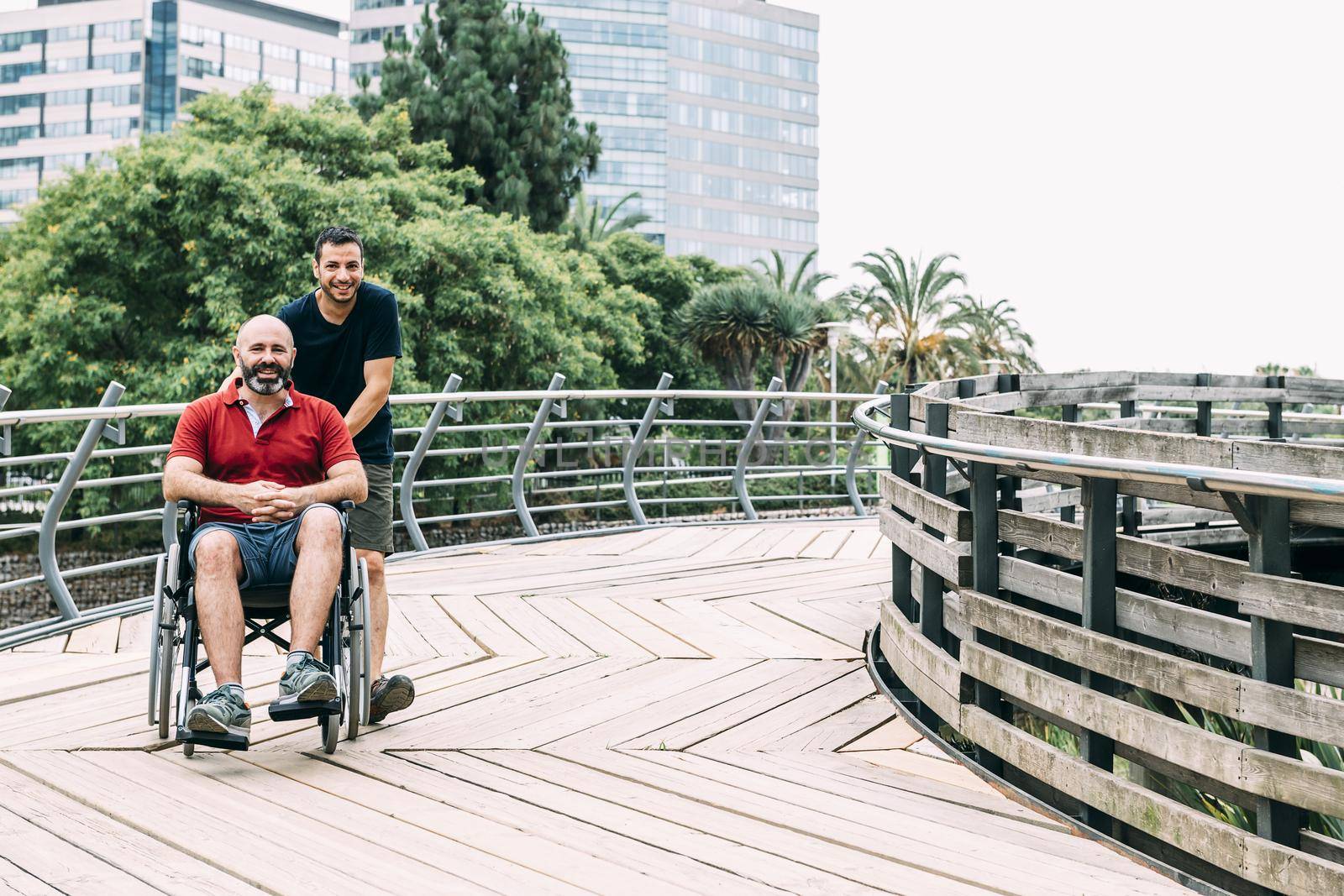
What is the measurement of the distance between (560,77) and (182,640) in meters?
32.2

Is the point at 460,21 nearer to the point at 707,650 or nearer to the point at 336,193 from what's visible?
the point at 336,193

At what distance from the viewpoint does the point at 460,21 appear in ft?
110

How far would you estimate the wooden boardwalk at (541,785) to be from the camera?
260 centimetres

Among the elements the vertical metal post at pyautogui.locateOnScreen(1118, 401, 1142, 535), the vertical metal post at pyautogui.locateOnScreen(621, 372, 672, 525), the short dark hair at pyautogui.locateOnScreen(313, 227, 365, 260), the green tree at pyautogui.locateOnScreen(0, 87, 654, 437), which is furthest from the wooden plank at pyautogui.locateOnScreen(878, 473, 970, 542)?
the green tree at pyautogui.locateOnScreen(0, 87, 654, 437)

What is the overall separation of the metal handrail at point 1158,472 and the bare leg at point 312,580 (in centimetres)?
159

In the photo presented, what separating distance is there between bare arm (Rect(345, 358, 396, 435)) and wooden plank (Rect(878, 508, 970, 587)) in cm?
165

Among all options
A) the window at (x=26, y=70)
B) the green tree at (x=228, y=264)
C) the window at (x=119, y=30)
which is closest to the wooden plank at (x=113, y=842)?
the green tree at (x=228, y=264)

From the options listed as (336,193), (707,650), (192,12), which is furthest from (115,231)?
(192,12)

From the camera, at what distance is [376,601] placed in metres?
4.06

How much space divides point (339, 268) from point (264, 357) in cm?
38

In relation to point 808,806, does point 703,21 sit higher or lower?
higher

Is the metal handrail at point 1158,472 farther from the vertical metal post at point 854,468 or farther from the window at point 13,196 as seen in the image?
the window at point 13,196

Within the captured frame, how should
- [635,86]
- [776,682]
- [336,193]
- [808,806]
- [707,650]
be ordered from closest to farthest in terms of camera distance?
[808,806], [776,682], [707,650], [336,193], [635,86]

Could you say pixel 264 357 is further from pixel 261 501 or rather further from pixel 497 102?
pixel 497 102
